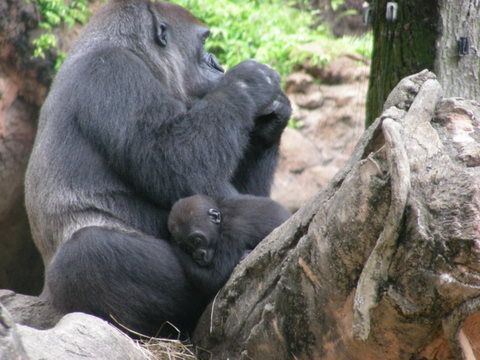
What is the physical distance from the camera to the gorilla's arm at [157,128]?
3.25 m

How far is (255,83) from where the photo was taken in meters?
3.43

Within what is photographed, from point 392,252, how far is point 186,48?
235cm

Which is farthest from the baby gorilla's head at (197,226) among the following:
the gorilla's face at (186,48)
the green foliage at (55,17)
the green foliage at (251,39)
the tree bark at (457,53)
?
the green foliage at (251,39)

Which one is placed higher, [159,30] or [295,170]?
[159,30]

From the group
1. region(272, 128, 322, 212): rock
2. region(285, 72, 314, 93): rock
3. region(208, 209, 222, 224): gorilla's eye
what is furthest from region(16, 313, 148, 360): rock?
region(285, 72, 314, 93): rock

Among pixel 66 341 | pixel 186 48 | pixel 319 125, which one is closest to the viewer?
pixel 66 341

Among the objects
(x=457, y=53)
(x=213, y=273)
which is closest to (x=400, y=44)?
(x=457, y=53)

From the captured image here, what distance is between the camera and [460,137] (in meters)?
2.08

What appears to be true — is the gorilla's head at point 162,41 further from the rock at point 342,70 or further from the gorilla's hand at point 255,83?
the rock at point 342,70

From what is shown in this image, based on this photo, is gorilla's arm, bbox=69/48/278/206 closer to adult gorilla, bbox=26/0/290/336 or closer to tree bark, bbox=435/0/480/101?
adult gorilla, bbox=26/0/290/336

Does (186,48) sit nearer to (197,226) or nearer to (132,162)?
(132,162)

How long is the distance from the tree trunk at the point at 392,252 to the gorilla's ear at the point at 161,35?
1.70 meters

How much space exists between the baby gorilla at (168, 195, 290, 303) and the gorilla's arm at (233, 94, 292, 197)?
64 cm

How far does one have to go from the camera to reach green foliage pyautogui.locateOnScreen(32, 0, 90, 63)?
19.6 ft
